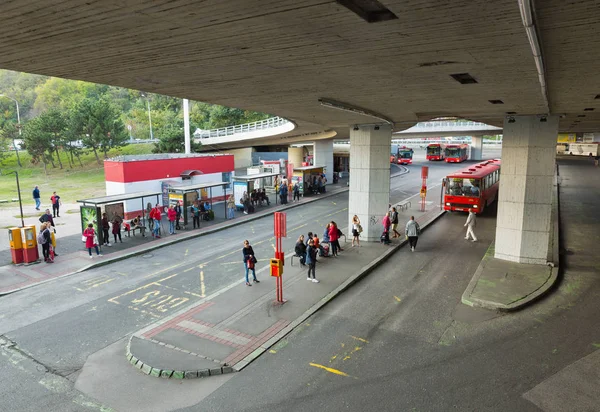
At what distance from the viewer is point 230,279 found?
46.1 ft

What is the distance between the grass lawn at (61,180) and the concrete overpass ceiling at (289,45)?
28.6 metres

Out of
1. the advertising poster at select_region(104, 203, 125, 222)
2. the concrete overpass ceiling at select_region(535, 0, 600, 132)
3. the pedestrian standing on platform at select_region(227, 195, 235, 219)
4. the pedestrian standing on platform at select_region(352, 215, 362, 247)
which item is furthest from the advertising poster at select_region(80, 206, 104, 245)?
the concrete overpass ceiling at select_region(535, 0, 600, 132)

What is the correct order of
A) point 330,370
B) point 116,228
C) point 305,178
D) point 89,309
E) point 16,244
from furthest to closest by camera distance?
point 305,178
point 116,228
point 16,244
point 89,309
point 330,370

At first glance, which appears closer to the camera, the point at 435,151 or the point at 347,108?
the point at 347,108

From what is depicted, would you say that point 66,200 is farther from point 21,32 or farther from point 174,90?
point 21,32

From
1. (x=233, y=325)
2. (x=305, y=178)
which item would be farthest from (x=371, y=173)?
(x=305, y=178)

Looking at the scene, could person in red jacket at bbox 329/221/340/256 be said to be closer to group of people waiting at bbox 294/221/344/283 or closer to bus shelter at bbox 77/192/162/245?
group of people waiting at bbox 294/221/344/283

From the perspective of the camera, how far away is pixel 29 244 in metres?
15.8

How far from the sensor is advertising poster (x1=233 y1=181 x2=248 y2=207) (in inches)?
1089

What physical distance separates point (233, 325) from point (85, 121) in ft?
166

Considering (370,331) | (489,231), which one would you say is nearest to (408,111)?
(370,331)

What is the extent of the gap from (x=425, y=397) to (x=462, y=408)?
0.64 meters

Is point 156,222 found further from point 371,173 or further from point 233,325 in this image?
point 233,325

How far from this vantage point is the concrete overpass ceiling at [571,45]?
4.90m
